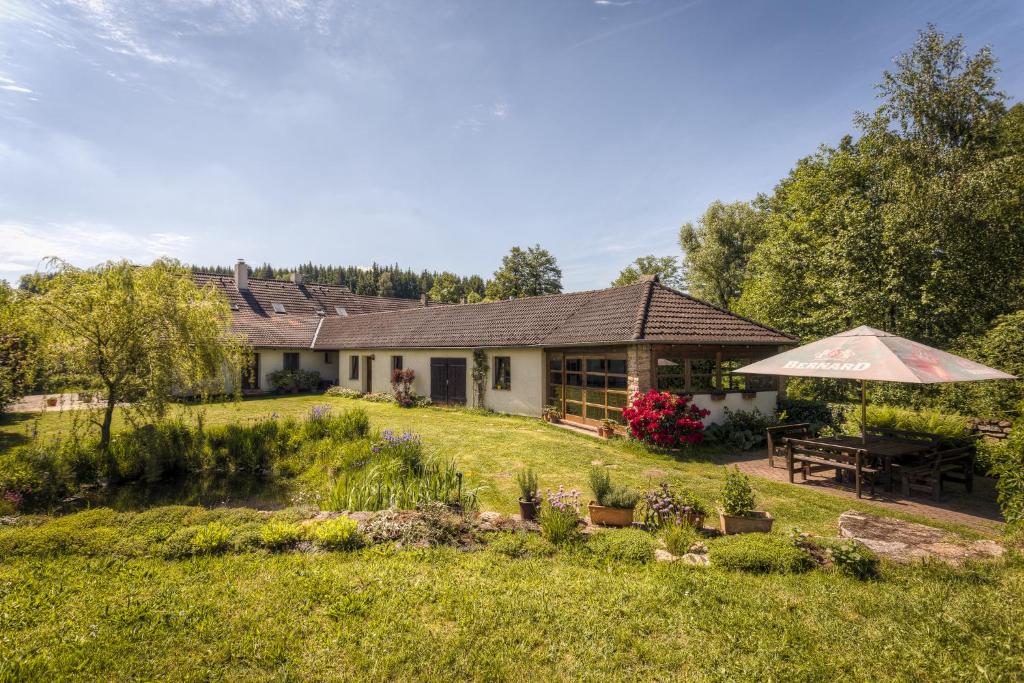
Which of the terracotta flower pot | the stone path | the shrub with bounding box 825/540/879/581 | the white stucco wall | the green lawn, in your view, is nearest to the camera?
the green lawn

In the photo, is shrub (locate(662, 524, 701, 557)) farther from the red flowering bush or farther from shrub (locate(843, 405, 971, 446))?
shrub (locate(843, 405, 971, 446))

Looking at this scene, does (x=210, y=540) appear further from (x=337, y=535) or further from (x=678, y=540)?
(x=678, y=540)

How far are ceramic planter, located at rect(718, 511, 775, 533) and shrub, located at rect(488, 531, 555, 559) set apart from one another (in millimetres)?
2522

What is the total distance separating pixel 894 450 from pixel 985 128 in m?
17.6

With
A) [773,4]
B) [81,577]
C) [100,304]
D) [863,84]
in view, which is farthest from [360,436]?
[863,84]

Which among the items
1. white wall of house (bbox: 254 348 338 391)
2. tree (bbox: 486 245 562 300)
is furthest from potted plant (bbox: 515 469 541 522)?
tree (bbox: 486 245 562 300)

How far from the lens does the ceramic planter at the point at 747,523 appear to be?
250 inches

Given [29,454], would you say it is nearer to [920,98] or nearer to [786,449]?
[786,449]

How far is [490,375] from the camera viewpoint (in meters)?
19.2

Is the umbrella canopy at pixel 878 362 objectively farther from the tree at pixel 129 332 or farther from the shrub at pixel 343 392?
the shrub at pixel 343 392

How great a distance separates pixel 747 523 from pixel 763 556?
129cm

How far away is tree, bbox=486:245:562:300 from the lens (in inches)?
1853

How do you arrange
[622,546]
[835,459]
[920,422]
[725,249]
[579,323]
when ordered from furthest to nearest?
[725,249] → [579,323] → [920,422] → [835,459] → [622,546]

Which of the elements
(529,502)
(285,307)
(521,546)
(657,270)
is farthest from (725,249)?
(521,546)
